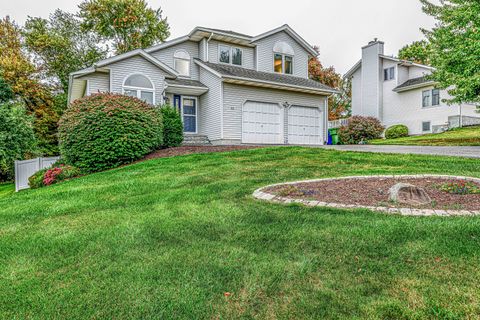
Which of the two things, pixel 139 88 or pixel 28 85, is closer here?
pixel 139 88

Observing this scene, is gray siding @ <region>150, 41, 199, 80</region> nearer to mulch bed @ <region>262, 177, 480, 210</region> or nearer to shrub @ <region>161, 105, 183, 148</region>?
shrub @ <region>161, 105, 183, 148</region>

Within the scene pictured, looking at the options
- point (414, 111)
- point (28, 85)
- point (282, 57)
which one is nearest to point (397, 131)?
point (414, 111)

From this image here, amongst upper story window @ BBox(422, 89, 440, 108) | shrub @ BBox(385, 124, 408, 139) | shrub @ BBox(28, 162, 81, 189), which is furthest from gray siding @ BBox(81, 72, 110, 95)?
upper story window @ BBox(422, 89, 440, 108)

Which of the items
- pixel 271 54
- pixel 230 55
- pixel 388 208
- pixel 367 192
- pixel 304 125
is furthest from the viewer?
pixel 271 54

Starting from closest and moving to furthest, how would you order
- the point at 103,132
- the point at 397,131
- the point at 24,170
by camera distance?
the point at 103,132, the point at 24,170, the point at 397,131

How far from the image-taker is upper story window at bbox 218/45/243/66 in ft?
56.9

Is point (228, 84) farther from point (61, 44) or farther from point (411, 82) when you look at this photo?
point (61, 44)

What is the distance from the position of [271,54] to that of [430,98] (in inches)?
490


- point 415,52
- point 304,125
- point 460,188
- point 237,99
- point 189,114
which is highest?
point 415,52

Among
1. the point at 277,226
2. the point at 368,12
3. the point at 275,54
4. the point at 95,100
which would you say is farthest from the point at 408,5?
the point at 277,226

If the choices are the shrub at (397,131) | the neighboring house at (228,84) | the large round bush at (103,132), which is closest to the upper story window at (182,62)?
the neighboring house at (228,84)

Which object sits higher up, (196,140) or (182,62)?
(182,62)

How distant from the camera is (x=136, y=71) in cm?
1425

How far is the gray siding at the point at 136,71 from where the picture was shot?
543 inches
